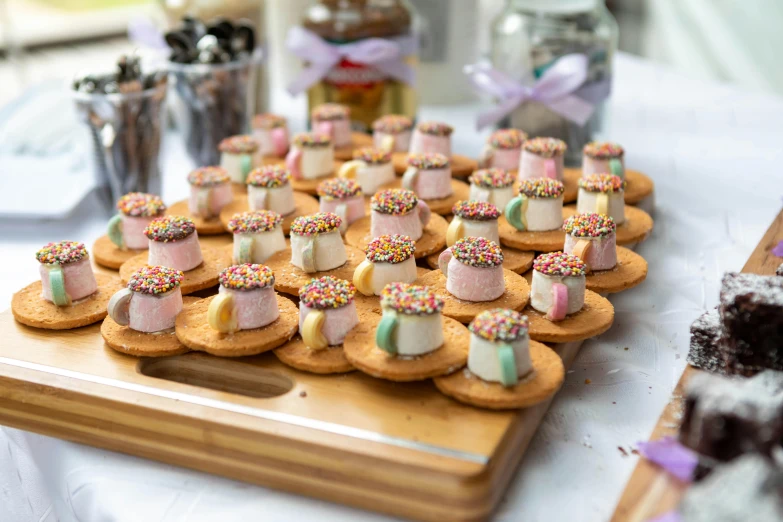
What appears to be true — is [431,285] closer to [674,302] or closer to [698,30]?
[674,302]

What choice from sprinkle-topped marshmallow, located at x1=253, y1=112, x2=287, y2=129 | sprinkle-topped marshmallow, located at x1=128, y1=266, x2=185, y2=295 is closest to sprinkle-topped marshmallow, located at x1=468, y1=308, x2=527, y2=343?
sprinkle-topped marshmallow, located at x1=128, y1=266, x2=185, y2=295

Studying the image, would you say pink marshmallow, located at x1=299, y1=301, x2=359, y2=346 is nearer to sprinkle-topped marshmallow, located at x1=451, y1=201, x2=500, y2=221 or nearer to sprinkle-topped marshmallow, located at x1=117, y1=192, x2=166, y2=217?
sprinkle-topped marshmallow, located at x1=451, y1=201, x2=500, y2=221

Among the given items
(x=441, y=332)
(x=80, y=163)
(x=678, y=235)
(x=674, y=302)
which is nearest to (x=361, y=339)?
(x=441, y=332)

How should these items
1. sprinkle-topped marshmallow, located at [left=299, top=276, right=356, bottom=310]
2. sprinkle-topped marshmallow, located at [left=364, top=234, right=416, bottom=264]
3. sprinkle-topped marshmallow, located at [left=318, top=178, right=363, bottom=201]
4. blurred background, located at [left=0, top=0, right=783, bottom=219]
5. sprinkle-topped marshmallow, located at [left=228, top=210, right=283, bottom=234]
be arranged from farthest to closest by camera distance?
blurred background, located at [left=0, top=0, right=783, bottom=219], sprinkle-topped marshmallow, located at [left=318, top=178, right=363, bottom=201], sprinkle-topped marshmallow, located at [left=228, top=210, right=283, bottom=234], sprinkle-topped marshmallow, located at [left=364, top=234, right=416, bottom=264], sprinkle-topped marshmallow, located at [left=299, top=276, right=356, bottom=310]

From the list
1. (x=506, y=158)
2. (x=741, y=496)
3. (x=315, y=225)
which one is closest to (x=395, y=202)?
(x=315, y=225)

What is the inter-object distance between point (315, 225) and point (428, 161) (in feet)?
1.01

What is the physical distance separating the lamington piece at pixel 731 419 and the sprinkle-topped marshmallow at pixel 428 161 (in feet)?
2.31

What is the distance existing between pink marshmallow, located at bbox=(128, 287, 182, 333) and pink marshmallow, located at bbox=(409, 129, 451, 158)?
0.61 m

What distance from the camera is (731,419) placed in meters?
0.64

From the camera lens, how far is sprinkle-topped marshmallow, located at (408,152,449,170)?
1314 mm

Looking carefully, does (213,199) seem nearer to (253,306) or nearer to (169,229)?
(169,229)

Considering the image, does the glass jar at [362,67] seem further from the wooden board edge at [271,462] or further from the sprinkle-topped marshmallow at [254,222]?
the wooden board edge at [271,462]

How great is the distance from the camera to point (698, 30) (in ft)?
11.3

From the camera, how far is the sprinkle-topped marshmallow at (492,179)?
1.27 meters
